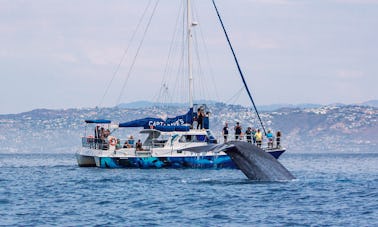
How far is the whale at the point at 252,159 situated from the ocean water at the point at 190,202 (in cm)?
43

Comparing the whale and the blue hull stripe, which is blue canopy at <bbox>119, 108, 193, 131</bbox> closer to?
the blue hull stripe

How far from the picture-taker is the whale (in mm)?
34747

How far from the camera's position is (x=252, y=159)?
119 feet

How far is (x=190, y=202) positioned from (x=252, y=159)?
333cm

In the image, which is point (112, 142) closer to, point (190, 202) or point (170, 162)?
point (170, 162)

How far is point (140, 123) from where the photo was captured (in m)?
61.4

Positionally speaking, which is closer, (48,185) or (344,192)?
(344,192)

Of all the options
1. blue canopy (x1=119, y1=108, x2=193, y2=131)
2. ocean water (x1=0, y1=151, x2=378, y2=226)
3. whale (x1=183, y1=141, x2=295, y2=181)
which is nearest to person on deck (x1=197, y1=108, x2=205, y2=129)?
blue canopy (x1=119, y1=108, x2=193, y2=131)

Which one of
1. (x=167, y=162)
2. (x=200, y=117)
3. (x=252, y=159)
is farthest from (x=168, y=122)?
(x=252, y=159)

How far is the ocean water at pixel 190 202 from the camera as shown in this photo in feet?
97.0

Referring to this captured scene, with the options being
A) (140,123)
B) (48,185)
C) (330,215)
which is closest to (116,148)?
(140,123)

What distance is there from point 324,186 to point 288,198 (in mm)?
6949

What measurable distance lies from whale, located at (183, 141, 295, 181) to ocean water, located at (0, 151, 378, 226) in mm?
431

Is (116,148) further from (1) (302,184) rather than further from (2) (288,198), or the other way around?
(2) (288,198)
